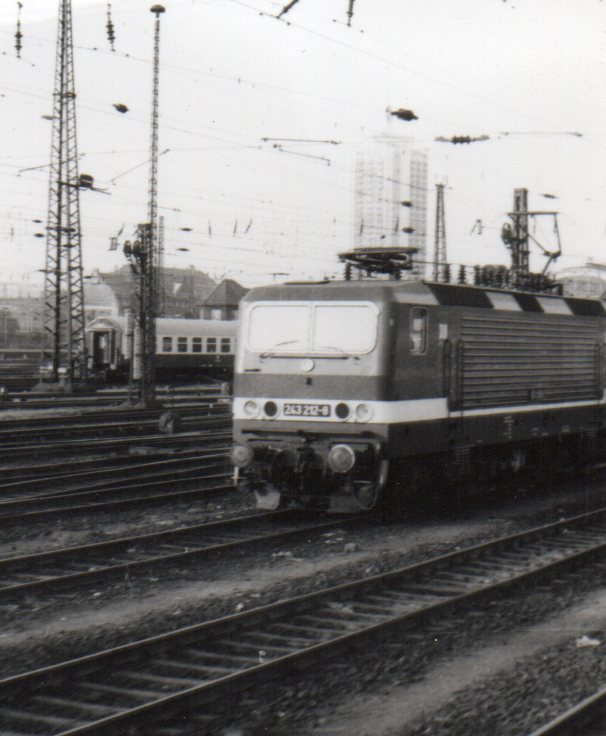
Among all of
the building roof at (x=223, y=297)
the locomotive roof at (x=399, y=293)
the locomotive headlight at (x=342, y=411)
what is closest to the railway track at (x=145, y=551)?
the locomotive headlight at (x=342, y=411)

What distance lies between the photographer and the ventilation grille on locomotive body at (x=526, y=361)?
12.0m

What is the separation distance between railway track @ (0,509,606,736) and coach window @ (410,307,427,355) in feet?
8.37

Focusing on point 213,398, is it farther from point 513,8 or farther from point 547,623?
point 547,623

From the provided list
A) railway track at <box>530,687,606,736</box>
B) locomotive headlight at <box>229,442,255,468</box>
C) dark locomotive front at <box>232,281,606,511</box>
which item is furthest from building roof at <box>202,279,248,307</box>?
railway track at <box>530,687,606,736</box>

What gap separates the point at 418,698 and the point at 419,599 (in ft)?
7.26

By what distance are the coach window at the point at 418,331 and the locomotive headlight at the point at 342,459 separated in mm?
1474

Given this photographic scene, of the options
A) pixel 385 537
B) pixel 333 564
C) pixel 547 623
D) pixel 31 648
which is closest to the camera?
pixel 31 648

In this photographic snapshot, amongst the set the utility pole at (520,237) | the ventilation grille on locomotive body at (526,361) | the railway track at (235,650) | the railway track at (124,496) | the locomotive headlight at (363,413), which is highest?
the utility pole at (520,237)

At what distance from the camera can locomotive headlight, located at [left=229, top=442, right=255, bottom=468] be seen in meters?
10.9

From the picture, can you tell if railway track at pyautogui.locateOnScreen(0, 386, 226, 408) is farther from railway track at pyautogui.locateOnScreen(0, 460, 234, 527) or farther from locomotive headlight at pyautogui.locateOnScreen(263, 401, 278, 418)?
locomotive headlight at pyautogui.locateOnScreen(263, 401, 278, 418)

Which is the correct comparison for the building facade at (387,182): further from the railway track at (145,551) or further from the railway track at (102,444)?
the railway track at (145,551)

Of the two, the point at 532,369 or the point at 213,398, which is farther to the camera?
the point at 213,398

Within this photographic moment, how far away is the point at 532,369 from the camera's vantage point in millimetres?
13320

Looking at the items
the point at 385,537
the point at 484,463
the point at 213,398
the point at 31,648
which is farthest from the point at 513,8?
the point at 213,398
